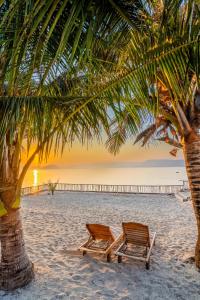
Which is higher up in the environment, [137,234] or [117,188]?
[137,234]

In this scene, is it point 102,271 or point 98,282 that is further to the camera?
point 102,271

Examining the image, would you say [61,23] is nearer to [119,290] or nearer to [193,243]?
[119,290]

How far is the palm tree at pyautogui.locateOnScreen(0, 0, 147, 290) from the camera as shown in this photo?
172 centimetres

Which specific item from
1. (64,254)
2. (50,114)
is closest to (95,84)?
(50,114)

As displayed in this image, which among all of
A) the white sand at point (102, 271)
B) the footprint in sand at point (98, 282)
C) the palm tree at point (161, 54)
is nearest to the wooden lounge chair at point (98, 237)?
the white sand at point (102, 271)

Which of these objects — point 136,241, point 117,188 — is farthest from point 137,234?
point 117,188

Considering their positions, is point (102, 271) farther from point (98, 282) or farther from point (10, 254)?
point (10, 254)

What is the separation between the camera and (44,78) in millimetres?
2088

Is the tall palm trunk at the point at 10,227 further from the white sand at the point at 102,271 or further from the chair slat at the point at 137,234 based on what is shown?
the chair slat at the point at 137,234

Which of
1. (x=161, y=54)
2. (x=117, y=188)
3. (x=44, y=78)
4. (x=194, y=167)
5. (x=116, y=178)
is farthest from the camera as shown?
(x=116, y=178)

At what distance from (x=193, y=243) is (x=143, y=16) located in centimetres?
605

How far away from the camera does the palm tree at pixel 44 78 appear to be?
1720 millimetres

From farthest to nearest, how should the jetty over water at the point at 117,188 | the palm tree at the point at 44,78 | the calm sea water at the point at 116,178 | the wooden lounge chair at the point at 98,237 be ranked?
the calm sea water at the point at 116,178, the jetty over water at the point at 117,188, the wooden lounge chair at the point at 98,237, the palm tree at the point at 44,78

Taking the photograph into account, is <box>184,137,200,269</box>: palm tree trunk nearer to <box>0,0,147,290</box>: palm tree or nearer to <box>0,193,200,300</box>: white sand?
<box>0,193,200,300</box>: white sand
